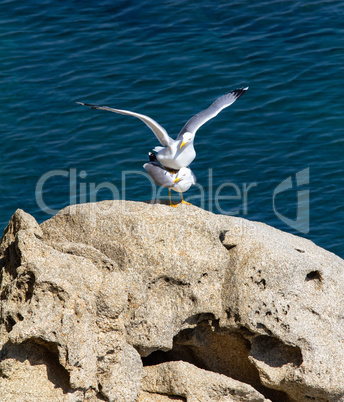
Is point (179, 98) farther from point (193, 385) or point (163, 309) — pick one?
point (193, 385)

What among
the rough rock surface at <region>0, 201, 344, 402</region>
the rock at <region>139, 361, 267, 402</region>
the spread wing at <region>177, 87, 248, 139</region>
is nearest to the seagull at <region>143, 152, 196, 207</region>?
the spread wing at <region>177, 87, 248, 139</region>

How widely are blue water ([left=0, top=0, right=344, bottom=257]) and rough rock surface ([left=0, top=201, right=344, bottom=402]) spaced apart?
5.72 m

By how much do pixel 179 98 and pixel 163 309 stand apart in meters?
9.97

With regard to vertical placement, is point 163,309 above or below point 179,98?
below

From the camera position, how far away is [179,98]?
16375mm

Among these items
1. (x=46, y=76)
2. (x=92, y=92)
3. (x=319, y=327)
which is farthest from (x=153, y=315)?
(x=46, y=76)

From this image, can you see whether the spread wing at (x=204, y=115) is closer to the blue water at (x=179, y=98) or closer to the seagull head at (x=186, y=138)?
the seagull head at (x=186, y=138)

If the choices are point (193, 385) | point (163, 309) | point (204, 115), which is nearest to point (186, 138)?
point (204, 115)

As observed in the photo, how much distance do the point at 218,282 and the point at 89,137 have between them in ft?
29.9

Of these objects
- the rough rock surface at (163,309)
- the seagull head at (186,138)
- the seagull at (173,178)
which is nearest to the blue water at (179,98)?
the seagull head at (186,138)

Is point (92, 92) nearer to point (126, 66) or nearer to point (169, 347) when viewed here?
point (126, 66)

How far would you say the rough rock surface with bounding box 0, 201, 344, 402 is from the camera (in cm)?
646

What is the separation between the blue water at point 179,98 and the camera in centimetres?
1424

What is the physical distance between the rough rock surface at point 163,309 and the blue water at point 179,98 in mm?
5723
